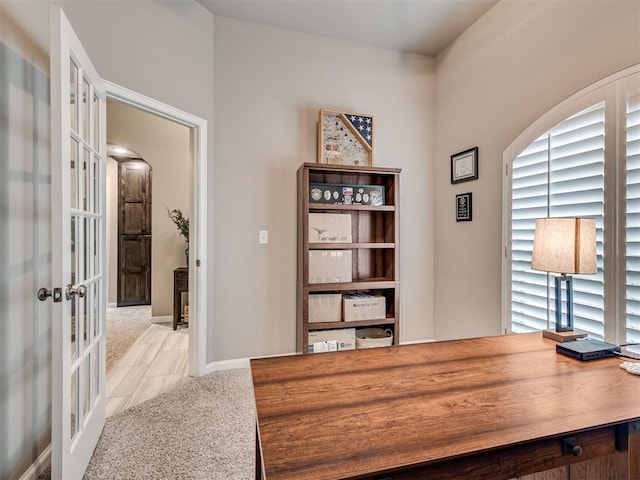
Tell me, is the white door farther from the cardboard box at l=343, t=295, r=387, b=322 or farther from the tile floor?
the cardboard box at l=343, t=295, r=387, b=322

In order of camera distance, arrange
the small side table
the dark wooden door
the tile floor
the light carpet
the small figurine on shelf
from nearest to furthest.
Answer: the tile floor
the light carpet
the small side table
the small figurine on shelf
the dark wooden door

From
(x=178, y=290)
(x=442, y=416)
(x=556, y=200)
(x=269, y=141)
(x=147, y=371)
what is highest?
(x=269, y=141)

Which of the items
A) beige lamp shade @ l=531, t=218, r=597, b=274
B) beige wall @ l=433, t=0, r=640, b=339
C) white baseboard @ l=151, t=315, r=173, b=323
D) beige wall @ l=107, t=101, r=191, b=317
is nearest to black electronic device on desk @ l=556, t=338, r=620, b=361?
beige lamp shade @ l=531, t=218, r=597, b=274

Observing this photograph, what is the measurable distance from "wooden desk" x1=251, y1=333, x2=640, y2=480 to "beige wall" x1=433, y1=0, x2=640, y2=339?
1624 millimetres

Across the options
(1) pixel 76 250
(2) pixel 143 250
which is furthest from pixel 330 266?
(2) pixel 143 250

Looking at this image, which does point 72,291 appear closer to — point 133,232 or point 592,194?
point 592,194

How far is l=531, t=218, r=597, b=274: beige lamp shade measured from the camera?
1.42 metres

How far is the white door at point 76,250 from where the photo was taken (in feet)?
4.20

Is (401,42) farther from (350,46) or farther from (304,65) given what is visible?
(304,65)

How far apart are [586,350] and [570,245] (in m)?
0.44

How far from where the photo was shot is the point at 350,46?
3166 mm

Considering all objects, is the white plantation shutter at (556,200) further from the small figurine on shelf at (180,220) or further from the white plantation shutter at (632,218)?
the small figurine on shelf at (180,220)

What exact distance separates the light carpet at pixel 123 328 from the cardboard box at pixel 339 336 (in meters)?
1.88

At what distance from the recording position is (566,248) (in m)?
1.44
